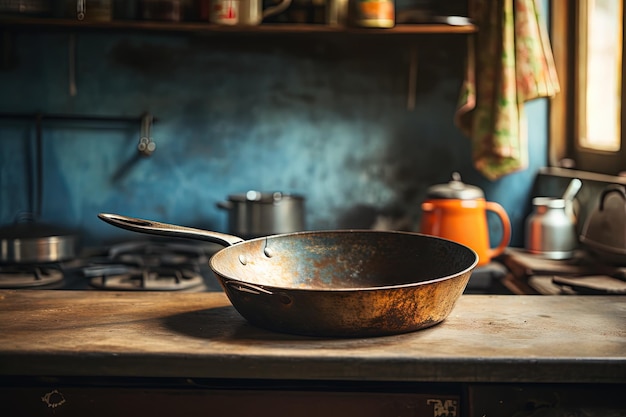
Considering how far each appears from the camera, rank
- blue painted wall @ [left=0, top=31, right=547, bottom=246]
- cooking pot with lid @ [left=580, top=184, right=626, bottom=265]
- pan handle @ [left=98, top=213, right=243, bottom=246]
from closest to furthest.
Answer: pan handle @ [left=98, top=213, right=243, bottom=246] < cooking pot with lid @ [left=580, top=184, right=626, bottom=265] < blue painted wall @ [left=0, top=31, right=547, bottom=246]

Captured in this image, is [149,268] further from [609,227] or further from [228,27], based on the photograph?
[609,227]

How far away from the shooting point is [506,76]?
2291mm

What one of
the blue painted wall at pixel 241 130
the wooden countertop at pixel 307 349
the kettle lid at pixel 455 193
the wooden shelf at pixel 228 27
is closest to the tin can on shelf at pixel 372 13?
the wooden shelf at pixel 228 27

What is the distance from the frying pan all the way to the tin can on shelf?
103 centimetres

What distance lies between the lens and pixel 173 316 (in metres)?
1.30

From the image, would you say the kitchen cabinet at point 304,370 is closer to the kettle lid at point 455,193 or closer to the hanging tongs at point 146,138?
the kettle lid at point 455,193

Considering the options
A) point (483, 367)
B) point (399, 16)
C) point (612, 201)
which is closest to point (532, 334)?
point (483, 367)

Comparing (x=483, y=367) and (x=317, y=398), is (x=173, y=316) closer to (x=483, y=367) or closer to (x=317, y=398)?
(x=317, y=398)

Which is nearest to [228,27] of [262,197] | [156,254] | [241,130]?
[241,130]

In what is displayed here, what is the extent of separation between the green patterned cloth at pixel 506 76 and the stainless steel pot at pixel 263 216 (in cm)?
58

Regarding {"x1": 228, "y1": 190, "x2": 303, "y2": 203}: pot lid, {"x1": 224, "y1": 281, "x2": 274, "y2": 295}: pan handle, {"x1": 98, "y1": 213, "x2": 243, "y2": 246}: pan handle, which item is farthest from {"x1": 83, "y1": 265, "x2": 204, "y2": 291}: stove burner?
{"x1": 224, "y1": 281, "x2": 274, "y2": 295}: pan handle

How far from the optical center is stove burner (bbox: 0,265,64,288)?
2.05m

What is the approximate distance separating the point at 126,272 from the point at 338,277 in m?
0.88

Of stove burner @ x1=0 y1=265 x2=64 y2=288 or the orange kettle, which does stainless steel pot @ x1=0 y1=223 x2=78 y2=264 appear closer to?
stove burner @ x1=0 y1=265 x2=64 y2=288
